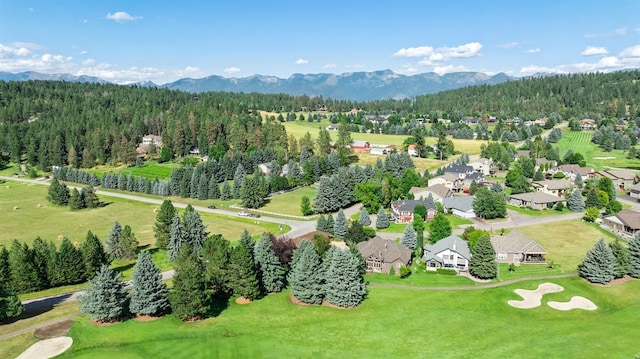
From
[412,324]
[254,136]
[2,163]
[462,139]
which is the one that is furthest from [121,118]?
[412,324]

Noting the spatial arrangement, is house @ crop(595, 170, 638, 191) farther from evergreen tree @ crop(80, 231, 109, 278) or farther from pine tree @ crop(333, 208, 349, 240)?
evergreen tree @ crop(80, 231, 109, 278)

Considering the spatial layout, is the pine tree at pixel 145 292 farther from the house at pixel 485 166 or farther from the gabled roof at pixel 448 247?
the house at pixel 485 166

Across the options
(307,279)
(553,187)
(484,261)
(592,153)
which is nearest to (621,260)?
(484,261)

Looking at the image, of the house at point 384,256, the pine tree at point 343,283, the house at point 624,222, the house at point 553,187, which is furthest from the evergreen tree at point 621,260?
the house at point 553,187

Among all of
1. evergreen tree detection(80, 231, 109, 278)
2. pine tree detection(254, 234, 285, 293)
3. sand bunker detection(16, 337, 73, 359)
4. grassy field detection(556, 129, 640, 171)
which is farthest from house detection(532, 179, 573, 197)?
sand bunker detection(16, 337, 73, 359)

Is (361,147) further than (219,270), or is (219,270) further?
(361,147)

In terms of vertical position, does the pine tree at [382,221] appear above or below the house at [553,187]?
below

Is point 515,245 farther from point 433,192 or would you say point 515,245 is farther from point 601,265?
point 433,192
